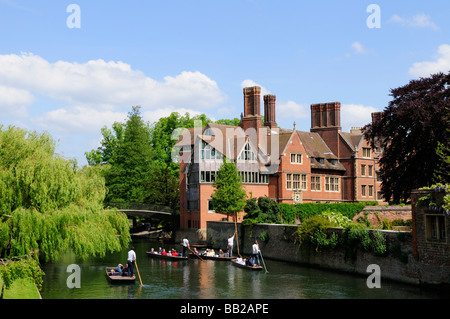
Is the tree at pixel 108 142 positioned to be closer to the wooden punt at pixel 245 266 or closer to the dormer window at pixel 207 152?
the dormer window at pixel 207 152

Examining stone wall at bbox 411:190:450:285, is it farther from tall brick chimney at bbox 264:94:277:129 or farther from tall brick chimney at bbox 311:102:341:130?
tall brick chimney at bbox 311:102:341:130

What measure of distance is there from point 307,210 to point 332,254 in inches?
689

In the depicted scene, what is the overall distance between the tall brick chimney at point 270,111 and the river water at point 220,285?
24.6m

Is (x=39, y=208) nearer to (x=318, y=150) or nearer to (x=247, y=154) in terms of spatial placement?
(x=247, y=154)

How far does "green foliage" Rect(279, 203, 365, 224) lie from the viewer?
48906 millimetres

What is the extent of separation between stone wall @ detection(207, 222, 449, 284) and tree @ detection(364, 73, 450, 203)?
711cm

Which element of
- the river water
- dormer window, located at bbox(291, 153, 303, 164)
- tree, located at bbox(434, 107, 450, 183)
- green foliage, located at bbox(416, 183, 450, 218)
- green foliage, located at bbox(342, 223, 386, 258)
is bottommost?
the river water

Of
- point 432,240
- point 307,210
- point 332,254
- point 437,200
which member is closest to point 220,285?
point 332,254

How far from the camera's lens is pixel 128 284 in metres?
27.2

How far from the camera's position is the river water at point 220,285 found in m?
23.9

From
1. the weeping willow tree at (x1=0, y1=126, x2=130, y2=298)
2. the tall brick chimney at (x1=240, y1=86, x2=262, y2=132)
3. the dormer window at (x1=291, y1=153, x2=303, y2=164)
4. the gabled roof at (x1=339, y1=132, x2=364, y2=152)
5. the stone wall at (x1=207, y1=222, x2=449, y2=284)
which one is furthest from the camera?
the gabled roof at (x1=339, y1=132, x2=364, y2=152)

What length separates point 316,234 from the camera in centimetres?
3319

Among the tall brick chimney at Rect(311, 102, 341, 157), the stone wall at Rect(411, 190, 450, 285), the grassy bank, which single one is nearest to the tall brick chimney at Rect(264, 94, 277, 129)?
the tall brick chimney at Rect(311, 102, 341, 157)

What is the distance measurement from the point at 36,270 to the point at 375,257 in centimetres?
1733
